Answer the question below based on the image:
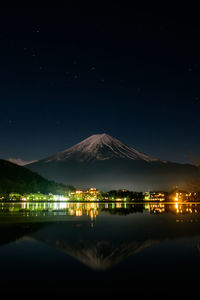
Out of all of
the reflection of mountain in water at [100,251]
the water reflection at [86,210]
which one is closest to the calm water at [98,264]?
the reflection of mountain in water at [100,251]

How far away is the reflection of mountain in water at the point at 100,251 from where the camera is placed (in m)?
12.7

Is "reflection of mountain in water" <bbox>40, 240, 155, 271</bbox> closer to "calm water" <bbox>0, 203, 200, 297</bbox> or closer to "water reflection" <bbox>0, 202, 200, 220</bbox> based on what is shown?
"calm water" <bbox>0, 203, 200, 297</bbox>

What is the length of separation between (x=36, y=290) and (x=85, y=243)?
810 cm

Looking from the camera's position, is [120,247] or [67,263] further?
[120,247]

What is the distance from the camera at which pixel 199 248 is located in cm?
1594

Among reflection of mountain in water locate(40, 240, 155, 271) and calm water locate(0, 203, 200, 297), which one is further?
reflection of mountain in water locate(40, 240, 155, 271)

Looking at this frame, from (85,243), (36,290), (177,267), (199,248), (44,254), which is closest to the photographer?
(36,290)

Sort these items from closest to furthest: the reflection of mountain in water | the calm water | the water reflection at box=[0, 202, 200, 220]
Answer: the calm water → the reflection of mountain in water → the water reflection at box=[0, 202, 200, 220]

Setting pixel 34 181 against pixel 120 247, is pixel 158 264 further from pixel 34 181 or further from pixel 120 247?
pixel 34 181

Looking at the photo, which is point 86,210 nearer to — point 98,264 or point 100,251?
point 100,251

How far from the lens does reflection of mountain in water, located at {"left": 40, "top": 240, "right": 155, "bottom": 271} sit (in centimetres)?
1270

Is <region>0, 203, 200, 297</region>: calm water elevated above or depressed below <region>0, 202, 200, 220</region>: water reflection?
below

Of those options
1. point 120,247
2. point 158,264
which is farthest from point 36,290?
point 120,247

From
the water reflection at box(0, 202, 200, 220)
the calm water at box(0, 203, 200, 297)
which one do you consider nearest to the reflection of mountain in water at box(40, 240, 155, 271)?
the calm water at box(0, 203, 200, 297)
